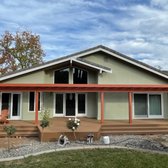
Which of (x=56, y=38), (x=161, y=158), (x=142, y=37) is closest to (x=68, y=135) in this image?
(x=161, y=158)

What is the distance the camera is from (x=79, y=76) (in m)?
20.0

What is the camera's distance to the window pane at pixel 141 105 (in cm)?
1975

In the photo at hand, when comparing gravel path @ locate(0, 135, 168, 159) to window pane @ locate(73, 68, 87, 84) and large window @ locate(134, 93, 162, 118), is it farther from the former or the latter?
window pane @ locate(73, 68, 87, 84)

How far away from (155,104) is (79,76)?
6189mm

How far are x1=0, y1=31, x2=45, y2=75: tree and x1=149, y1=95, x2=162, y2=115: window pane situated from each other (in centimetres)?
3211

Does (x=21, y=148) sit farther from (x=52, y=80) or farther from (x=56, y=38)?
(x=56, y=38)

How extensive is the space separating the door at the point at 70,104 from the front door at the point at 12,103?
3.64 m

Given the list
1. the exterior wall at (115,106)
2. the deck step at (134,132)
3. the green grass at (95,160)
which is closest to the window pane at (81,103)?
the exterior wall at (115,106)

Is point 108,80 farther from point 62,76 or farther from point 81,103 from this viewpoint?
point 62,76

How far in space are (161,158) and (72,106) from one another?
11.4m

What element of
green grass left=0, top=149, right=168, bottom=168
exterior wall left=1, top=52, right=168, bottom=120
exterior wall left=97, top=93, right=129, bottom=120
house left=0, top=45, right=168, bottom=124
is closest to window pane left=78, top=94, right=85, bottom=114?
house left=0, top=45, right=168, bottom=124

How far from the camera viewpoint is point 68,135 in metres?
13.5

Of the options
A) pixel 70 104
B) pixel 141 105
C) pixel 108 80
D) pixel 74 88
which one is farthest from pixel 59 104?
pixel 141 105

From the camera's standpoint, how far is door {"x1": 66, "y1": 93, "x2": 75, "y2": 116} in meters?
20.1
